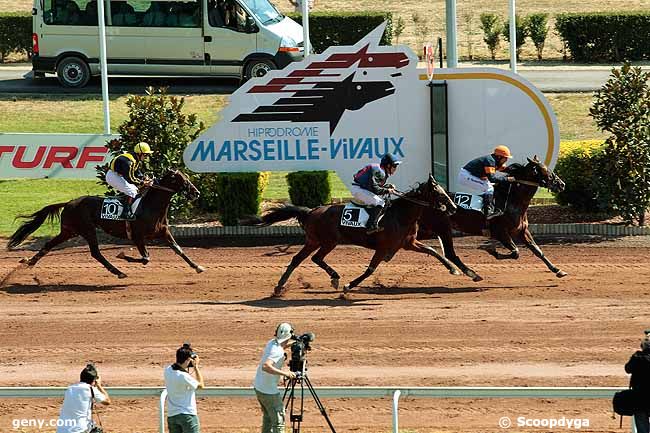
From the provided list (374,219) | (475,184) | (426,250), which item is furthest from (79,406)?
(475,184)

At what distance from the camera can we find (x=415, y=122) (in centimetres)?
2044

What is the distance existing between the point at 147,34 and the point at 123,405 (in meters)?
18.8

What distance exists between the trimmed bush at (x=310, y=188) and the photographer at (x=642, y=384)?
11175 mm

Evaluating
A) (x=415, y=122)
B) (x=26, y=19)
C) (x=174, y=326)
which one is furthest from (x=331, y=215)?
(x=26, y=19)

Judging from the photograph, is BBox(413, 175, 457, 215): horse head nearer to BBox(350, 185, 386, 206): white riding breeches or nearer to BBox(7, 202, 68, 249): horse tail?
BBox(350, 185, 386, 206): white riding breeches

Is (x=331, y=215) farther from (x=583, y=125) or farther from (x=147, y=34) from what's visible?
(x=147, y=34)

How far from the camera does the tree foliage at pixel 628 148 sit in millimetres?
19594

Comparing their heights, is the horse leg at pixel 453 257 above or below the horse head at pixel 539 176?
below

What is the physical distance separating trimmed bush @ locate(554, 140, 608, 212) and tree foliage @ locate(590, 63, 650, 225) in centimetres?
21

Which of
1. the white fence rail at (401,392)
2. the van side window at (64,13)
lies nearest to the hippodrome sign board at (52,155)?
the van side window at (64,13)

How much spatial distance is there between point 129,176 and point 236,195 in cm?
315

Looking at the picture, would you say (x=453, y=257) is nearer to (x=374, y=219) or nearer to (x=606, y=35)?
(x=374, y=219)

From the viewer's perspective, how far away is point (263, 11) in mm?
30438

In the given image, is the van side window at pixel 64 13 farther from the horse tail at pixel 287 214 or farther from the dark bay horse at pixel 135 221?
the horse tail at pixel 287 214
